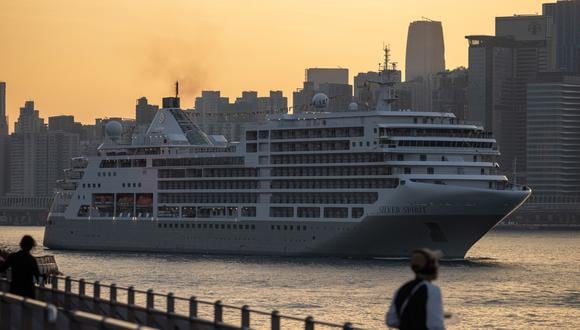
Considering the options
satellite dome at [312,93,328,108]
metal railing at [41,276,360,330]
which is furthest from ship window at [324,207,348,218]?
metal railing at [41,276,360,330]

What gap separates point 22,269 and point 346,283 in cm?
4672

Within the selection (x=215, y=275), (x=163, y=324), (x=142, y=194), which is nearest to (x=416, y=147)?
(x=215, y=275)

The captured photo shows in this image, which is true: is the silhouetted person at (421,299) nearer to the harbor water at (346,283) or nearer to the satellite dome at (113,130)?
the harbor water at (346,283)

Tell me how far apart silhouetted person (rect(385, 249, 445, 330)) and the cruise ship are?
6764 cm

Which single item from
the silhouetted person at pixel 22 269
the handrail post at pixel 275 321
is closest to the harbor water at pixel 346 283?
the silhouetted person at pixel 22 269

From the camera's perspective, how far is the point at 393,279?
70.1 m

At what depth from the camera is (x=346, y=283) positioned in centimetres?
6712

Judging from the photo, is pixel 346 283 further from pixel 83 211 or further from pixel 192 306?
pixel 192 306

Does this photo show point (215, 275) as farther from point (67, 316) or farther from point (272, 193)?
point (67, 316)

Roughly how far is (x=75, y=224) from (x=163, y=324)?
86.5 metres

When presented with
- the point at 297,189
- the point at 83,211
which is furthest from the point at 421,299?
the point at 83,211

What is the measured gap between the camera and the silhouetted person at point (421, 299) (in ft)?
46.8

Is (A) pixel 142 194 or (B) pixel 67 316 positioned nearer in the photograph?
(B) pixel 67 316

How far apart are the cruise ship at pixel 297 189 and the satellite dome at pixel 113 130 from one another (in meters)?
4.09
